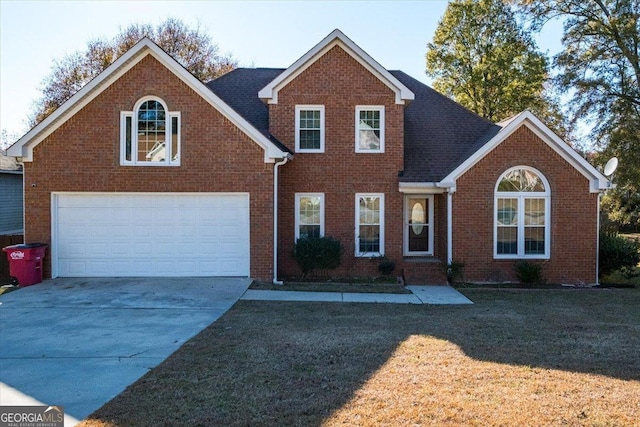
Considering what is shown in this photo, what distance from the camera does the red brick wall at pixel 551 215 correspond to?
14070 millimetres

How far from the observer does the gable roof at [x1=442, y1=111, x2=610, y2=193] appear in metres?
13.9

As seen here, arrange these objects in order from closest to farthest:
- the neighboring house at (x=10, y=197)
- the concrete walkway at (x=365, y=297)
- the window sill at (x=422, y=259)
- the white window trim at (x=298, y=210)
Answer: the concrete walkway at (x=365, y=297)
the window sill at (x=422, y=259)
the white window trim at (x=298, y=210)
the neighboring house at (x=10, y=197)

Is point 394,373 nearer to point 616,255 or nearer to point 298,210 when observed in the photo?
point 298,210

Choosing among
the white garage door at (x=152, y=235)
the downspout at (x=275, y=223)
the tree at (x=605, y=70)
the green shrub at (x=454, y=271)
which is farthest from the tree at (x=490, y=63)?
the white garage door at (x=152, y=235)

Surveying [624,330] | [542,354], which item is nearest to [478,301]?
[624,330]

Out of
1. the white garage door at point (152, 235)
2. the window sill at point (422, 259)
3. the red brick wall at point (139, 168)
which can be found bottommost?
the window sill at point (422, 259)

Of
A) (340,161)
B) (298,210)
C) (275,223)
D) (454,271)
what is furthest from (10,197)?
(454,271)

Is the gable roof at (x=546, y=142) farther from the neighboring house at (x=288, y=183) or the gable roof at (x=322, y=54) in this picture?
the gable roof at (x=322, y=54)

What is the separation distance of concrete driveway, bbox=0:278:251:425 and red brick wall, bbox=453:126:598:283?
6632 millimetres

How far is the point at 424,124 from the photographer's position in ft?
56.4

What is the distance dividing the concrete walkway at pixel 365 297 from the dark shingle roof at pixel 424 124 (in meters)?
4.03

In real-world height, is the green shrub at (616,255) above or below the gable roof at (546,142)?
below

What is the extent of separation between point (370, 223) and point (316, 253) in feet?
6.75

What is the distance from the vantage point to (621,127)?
2548cm
